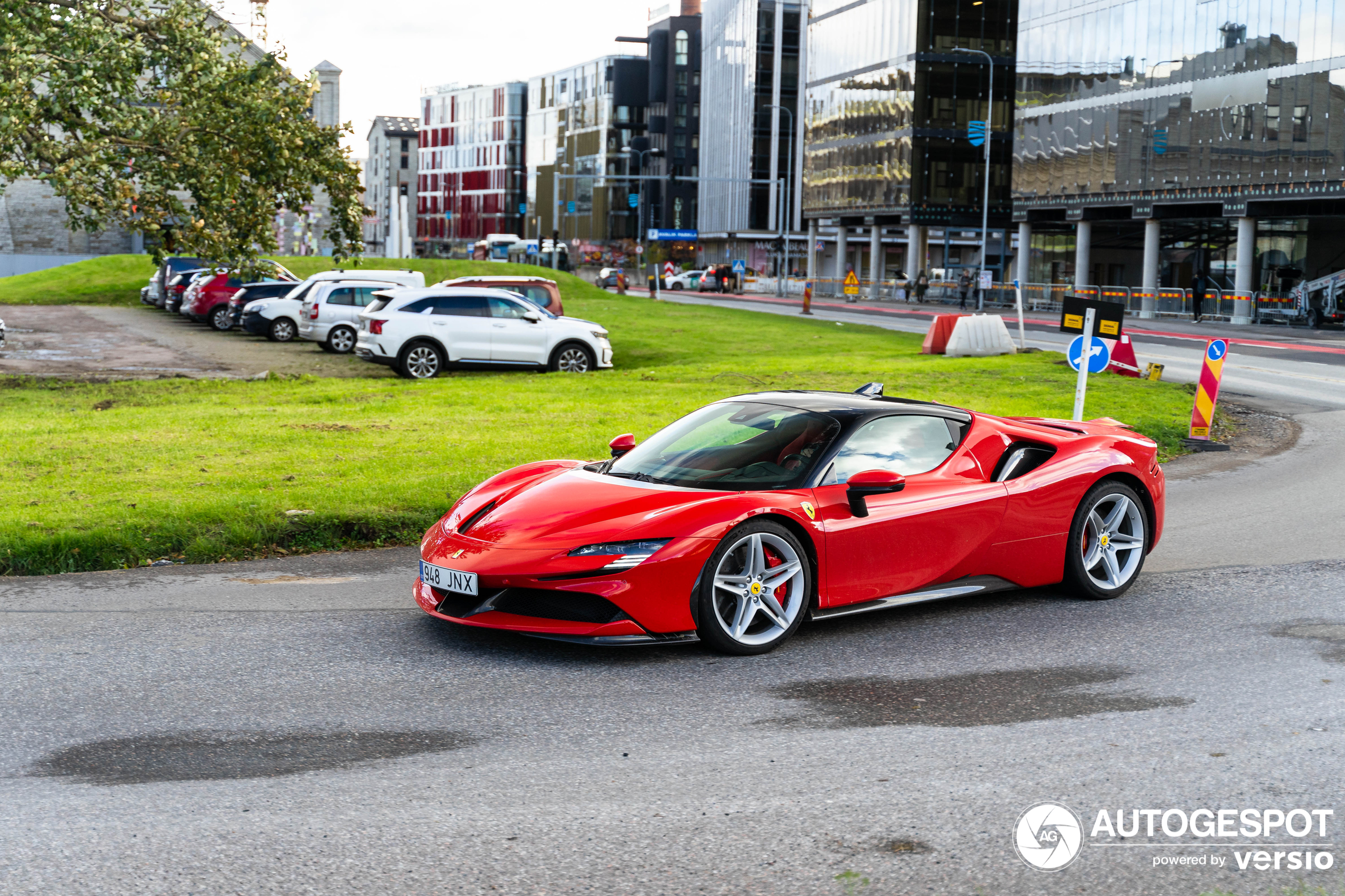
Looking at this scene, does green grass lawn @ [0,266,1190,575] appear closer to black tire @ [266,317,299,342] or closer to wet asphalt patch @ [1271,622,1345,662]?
wet asphalt patch @ [1271,622,1345,662]

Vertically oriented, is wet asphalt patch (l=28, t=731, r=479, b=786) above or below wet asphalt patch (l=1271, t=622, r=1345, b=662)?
below

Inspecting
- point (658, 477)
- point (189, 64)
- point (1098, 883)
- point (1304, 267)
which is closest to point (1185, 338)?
point (1304, 267)

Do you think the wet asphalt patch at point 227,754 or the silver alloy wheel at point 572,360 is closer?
the wet asphalt patch at point 227,754

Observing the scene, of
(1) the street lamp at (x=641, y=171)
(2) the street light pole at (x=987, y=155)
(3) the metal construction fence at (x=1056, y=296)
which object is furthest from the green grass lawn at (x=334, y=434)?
(1) the street lamp at (x=641, y=171)

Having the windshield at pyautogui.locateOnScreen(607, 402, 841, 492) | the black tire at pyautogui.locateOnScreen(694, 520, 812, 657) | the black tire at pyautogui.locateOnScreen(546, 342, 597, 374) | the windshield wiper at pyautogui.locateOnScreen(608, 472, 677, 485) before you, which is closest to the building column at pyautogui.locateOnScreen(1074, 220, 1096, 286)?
the black tire at pyautogui.locateOnScreen(546, 342, 597, 374)

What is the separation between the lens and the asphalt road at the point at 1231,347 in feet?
72.5

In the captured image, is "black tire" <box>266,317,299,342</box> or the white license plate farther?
"black tire" <box>266,317,299,342</box>

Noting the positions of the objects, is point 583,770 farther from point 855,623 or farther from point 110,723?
point 855,623

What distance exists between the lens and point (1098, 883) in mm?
4004

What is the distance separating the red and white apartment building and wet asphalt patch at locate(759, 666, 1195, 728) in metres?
162

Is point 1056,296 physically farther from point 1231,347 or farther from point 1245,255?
point 1231,347

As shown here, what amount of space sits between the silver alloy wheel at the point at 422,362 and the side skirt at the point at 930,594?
16.9 m

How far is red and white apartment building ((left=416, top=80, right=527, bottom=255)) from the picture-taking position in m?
170

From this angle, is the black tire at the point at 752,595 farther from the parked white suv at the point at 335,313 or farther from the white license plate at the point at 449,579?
the parked white suv at the point at 335,313
